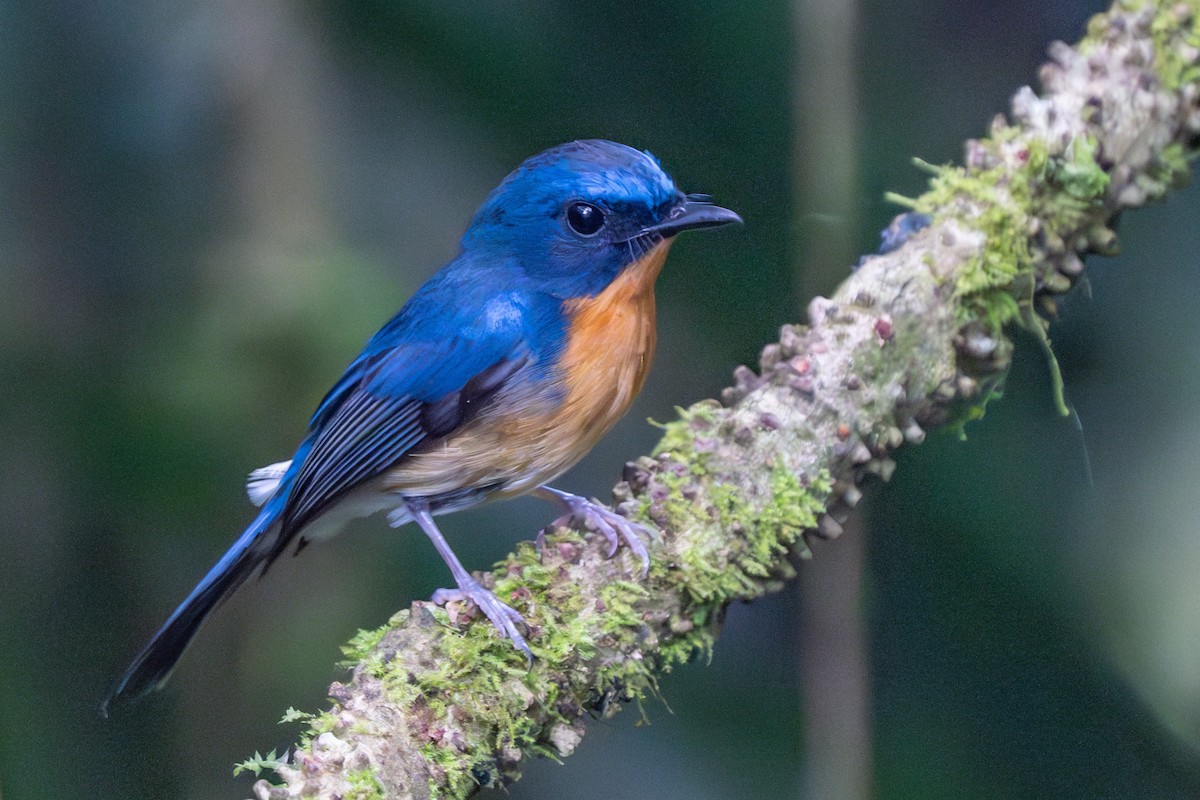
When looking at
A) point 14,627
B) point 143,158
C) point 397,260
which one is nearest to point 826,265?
point 397,260

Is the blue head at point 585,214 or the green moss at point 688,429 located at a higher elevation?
the blue head at point 585,214

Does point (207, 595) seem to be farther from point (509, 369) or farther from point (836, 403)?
point (836, 403)

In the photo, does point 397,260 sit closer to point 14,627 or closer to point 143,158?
point 143,158

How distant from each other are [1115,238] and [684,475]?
0.75 m

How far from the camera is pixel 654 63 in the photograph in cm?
215

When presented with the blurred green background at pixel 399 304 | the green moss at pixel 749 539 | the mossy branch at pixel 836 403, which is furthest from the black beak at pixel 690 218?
the blurred green background at pixel 399 304

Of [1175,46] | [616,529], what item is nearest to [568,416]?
[616,529]

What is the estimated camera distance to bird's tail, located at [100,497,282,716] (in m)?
1.66

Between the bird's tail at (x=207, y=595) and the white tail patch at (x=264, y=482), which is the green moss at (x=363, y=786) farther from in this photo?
the white tail patch at (x=264, y=482)

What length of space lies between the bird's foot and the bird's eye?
2.00 feet

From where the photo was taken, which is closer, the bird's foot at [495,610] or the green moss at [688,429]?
the bird's foot at [495,610]

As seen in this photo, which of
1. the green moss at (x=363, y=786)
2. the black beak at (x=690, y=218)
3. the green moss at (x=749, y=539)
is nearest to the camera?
the green moss at (x=363, y=786)

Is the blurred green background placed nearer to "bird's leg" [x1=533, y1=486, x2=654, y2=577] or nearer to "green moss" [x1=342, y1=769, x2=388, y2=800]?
"bird's leg" [x1=533, y1=486, x2=654, y2=577]

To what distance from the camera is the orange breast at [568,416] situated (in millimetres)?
1621
